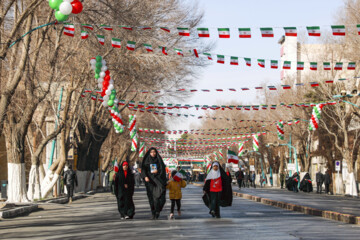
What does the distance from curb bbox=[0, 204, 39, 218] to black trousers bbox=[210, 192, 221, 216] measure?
597 cm

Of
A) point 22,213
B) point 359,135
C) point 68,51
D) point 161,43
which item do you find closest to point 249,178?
point 359,135

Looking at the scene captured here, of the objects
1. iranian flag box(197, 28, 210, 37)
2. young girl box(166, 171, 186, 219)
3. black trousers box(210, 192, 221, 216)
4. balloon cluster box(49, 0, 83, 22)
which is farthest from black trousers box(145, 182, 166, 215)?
iranian flag box(197, 28, 210, 37)

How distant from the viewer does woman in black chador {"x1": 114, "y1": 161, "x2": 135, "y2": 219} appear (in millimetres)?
18078

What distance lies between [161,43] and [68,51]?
255 inches

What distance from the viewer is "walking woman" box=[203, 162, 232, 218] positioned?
714 inches

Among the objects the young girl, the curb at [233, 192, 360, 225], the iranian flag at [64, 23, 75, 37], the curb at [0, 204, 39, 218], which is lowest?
the curb at [233, 192, 360, 225]

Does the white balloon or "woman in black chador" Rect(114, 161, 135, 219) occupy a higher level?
the white balloon

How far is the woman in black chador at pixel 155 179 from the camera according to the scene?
1772cm

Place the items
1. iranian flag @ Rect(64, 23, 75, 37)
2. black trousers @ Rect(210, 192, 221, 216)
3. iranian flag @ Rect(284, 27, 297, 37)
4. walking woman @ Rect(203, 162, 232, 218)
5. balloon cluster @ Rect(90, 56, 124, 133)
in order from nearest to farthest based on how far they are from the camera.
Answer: black trousers @ Rect(210, 192, 221, 216) → walking woman @ Rect(203, 162, 232, 218) → iranian flag @ Rect(284, 27, 297, 37) → iranian flag @ Rect(64, 23, 75, 37) → balloon cluster @ Rect(90, 56, 124, 133)

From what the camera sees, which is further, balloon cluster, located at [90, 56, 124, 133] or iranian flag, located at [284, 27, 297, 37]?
balloon cluster, located at [90, 56, 124, 133]

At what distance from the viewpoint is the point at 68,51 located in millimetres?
27766

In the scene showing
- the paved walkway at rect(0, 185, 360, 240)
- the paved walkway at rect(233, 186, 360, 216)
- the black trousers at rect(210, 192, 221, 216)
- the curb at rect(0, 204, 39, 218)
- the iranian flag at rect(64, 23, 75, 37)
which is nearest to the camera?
the paved walkway at rect(0, 185, 360, 240)

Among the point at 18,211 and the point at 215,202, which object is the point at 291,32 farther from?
the point at 18,211

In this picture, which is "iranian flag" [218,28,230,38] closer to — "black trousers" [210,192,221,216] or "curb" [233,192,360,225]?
"black trousers" [210,192,221,216]
